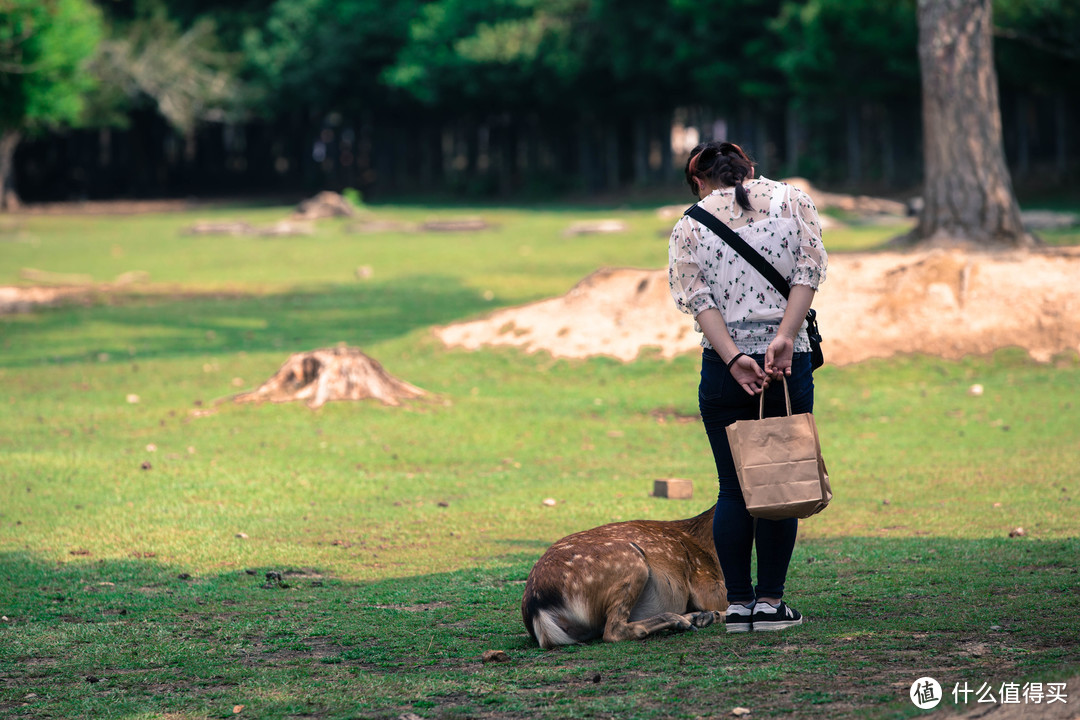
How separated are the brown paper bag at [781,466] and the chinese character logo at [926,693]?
0.86m

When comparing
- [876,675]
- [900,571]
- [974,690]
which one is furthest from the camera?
[900,571]

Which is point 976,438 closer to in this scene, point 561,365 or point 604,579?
point 561,365

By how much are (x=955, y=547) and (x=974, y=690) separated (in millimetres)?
3179

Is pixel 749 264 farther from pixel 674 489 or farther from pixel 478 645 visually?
pixel 674 489

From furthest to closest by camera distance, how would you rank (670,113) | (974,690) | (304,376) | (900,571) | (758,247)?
(670,113), (304,376), (900,571), (758,247), (974,690)

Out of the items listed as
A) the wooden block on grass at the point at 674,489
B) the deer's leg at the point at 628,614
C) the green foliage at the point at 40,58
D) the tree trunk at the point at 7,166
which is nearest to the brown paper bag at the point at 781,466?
the deer's leg at the point at 628,614

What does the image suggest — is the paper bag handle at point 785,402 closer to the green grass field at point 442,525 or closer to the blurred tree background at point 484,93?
the green grass field at point 442,525

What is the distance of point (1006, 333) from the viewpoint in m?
13.7

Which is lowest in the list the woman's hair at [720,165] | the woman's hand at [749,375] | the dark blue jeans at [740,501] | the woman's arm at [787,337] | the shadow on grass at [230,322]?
the shadow on grass at [230,322]

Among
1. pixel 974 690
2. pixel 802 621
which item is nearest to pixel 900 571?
pixel 802 621

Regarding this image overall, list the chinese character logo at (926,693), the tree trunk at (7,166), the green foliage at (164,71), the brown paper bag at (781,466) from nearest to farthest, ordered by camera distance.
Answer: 1. the chinese character logo at (926,693)
2. the brown paper bag at (781,466)
3. the tree trunk at (7,166)
4. the green foliage at (164,71)

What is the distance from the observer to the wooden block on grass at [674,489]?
27.7ft

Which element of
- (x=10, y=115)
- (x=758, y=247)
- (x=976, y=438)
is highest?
(x=10, y=115)

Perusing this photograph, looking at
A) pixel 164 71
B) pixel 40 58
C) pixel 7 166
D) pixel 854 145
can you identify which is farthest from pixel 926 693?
pixel 164 71
